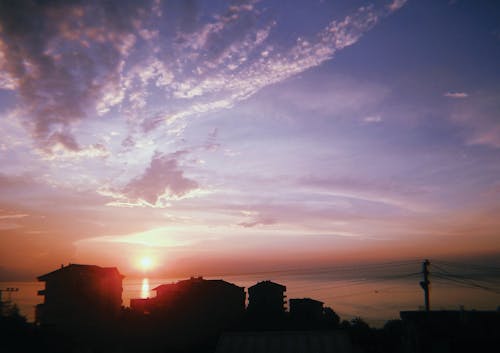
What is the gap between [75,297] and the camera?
4769 cm

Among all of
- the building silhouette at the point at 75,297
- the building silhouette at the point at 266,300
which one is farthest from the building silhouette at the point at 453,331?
the building silhouette at the point at 75,297

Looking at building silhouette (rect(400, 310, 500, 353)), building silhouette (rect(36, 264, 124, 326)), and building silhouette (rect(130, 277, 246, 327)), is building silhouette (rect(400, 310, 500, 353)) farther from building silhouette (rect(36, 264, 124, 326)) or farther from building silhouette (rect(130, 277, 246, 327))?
building silhouette (rect(36, 264, 124, 326))

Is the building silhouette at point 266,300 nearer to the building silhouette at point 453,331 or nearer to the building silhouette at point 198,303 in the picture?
the building silhouette at point 198,303

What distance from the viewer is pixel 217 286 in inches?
2217

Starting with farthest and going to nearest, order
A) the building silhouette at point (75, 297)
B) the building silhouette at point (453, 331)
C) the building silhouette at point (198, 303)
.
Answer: the building silhouette at point (198, 303)
the building silhouette at point (75, 297)
the building silhouette at point (453, 331)

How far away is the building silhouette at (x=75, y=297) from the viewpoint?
152 ft

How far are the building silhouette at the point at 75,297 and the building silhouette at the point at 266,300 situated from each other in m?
23.5

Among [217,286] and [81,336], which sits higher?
[217,286]

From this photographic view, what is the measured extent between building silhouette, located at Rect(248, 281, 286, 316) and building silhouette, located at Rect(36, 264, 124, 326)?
23.5 m

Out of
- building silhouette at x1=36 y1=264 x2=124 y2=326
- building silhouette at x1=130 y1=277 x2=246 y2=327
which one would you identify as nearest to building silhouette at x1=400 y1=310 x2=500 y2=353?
building silhouette at x1=130 y1=277 x2=246 y2=327

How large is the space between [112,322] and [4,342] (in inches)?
928

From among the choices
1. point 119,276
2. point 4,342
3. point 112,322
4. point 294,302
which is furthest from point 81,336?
point 294,302

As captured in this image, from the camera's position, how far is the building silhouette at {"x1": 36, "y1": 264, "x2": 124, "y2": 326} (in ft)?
152

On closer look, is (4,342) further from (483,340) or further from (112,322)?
(483,340)
